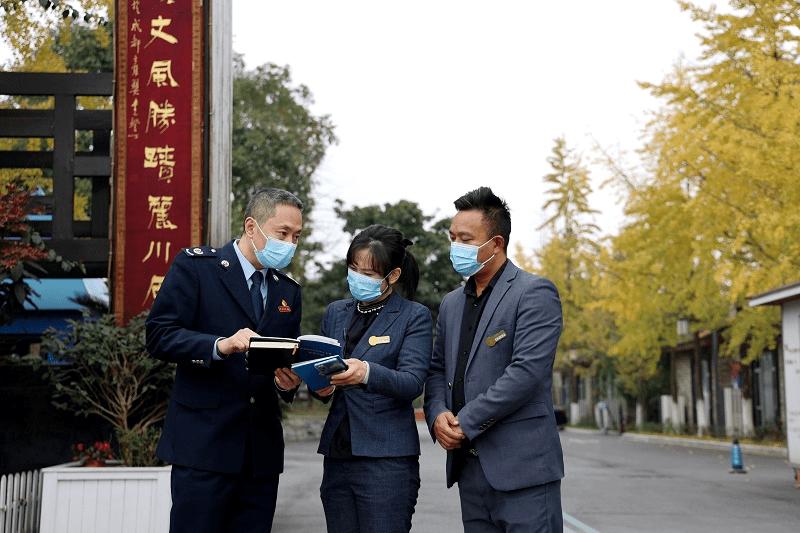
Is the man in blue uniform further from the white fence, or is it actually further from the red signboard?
the red signboard

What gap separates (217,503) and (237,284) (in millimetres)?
1001

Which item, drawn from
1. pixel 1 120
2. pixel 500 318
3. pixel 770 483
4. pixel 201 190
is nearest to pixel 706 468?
pixel 770 483

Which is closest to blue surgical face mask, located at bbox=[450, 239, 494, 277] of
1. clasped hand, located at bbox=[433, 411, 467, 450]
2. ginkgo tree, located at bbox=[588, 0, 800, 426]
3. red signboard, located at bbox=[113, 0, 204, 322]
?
clasped hand, located at bbox=[433, 411, 467, 450]

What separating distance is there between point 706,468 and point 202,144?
13.7 metres

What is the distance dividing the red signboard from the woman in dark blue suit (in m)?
5.44

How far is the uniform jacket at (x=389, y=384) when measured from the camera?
4.21 m

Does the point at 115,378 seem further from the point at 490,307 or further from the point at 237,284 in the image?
the point at 490,307

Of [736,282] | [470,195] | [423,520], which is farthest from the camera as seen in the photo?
[736,282]

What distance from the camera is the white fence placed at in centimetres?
761

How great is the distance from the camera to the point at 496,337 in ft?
14.2

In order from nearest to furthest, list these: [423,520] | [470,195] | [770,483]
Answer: [470,195]
[423,520]
[770,483]

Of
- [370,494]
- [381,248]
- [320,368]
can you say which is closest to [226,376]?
[320,368]

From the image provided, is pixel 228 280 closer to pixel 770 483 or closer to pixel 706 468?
pixel 770 483

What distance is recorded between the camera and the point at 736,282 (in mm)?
17469
